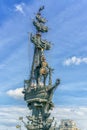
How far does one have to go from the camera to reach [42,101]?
5894cm

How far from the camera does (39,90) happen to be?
59438mm

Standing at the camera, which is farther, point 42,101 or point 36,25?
point 36,25

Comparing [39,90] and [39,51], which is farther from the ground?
[39,51]

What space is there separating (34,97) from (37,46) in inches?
370

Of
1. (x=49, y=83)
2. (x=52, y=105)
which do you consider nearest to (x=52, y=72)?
(x=49, y=83)

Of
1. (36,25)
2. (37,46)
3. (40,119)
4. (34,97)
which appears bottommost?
(40,119)

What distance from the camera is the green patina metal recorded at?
58.6 m

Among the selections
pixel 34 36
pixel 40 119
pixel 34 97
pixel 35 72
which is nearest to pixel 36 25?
pixel 34 36

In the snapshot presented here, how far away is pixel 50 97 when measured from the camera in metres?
59.4

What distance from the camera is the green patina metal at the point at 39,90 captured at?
58.6 m

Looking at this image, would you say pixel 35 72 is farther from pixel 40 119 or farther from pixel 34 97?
pixel 40 119

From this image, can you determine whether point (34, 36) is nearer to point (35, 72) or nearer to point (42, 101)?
point (35, 72)

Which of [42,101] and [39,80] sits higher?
[39,80]

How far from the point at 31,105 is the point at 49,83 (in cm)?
507
